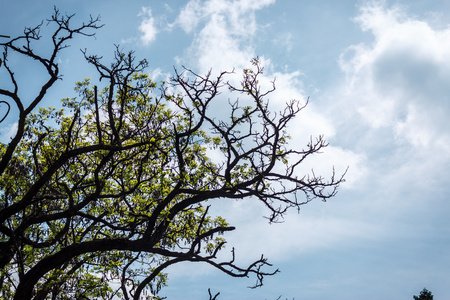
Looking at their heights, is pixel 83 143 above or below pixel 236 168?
above

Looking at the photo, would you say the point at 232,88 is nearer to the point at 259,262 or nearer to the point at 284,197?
the point at 284,197

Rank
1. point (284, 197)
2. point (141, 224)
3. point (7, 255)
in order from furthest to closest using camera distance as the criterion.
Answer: point (284, 197), point (141, 224), point (7, 255)

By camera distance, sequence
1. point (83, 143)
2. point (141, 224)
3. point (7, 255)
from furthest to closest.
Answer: point (83, 143), point (141, 224), point (7, 255)

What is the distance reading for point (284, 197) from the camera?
15266 millimetres

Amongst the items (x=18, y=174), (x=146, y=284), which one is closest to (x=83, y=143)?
(x=18, y=174)

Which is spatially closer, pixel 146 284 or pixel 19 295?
pixel 19 295

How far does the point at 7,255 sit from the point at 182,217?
6559 millimetres

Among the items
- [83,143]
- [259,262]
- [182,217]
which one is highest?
[83,143]

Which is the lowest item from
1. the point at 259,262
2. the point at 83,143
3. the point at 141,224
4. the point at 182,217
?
the point at 259,262

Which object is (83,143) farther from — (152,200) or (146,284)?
(146,284)

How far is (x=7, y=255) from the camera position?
12812 mm

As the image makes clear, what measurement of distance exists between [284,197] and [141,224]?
5178 mm

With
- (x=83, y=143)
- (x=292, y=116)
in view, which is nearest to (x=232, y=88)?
(x=292, y=116)

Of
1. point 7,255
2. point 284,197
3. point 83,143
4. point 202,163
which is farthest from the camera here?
point 83,143
